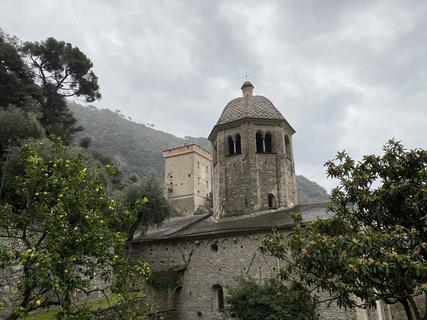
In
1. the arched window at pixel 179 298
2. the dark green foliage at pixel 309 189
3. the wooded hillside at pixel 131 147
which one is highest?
the wooded hillside at pixel 131 147

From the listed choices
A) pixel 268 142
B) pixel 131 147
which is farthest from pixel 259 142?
pixel 131 147

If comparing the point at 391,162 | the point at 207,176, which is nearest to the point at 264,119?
the point at 391,162

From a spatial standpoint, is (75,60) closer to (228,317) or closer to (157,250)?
(157,250)

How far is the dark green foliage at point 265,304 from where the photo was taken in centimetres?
1499

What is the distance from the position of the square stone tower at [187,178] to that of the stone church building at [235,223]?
27578 millimetres

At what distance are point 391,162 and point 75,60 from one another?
91.9 ft

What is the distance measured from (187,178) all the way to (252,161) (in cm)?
3379

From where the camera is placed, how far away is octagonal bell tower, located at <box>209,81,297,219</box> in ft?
77.5

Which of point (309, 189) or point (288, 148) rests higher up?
point (309, 189)

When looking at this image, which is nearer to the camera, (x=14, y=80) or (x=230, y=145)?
(x=14, y=80)

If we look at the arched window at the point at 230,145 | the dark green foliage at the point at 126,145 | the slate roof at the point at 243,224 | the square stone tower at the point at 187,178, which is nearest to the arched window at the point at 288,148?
the arched window at the point at 230,145

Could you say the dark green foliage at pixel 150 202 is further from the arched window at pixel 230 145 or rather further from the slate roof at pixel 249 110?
the slate roof at pixel 249 110

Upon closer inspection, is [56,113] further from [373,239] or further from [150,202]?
[373,239]

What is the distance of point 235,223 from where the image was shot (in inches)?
839
